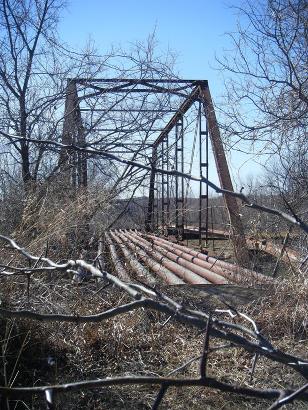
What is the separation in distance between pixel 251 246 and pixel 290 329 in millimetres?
1716

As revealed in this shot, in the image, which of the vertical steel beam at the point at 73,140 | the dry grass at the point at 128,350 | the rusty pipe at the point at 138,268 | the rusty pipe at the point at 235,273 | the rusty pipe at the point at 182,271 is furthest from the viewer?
the vertical steel beam at the point at 73,140

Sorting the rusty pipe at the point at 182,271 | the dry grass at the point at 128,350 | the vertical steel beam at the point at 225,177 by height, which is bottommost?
the dry grass at the point at 128,350

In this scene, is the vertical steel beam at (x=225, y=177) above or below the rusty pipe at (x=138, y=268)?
above

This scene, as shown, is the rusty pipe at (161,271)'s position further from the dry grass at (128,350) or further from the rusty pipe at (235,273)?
the dry grass at (128,350)

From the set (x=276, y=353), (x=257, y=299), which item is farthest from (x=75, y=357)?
(x=276, y=353)

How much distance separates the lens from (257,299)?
13.4 ft

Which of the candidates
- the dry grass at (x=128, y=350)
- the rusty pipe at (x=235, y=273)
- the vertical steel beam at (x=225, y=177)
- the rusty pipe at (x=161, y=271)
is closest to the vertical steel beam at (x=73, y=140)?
the vertical steel beam at (x=225, y=177)

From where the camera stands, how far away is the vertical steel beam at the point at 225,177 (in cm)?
531

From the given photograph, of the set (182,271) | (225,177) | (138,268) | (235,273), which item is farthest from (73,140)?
(235,273)

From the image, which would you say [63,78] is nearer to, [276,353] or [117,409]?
[117,409]

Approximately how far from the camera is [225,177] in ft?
24.7

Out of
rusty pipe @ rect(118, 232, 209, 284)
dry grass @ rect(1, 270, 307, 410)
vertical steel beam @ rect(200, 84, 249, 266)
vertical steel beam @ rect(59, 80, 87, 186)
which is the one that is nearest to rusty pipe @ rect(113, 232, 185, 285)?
rusty pipe @ rect(118, 232, 209, 284)

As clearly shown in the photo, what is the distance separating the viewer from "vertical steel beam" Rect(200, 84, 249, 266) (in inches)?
209

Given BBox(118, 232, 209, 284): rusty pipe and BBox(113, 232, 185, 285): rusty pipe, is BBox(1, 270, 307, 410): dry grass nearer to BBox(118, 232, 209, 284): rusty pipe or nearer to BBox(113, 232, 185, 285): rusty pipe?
BBox(113, 232, 185, 285): rusty pipe
